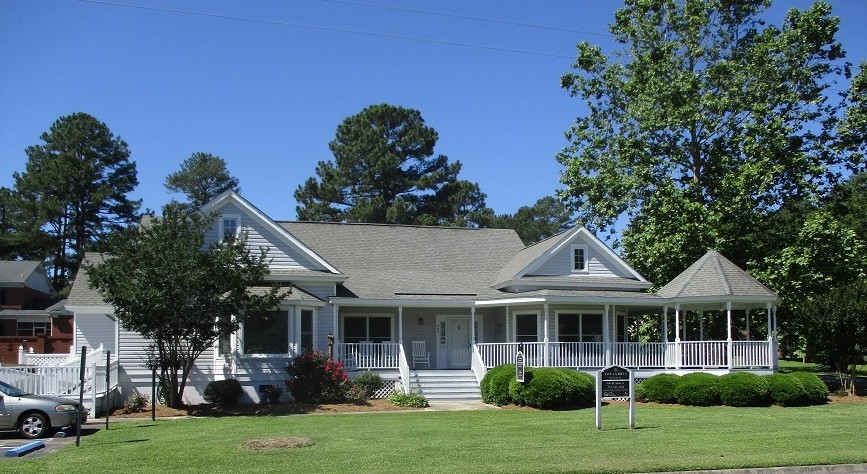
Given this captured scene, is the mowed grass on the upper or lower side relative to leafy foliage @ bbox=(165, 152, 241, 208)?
lower

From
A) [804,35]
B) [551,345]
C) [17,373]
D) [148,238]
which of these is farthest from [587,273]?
[17,373]

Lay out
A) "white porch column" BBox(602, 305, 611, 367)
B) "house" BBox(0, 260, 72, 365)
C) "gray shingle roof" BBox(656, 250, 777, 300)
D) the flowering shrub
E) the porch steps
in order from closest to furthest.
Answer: the flowering shrub
the porch steps
"gray shingle roof" BBox(656, 250, 777, 300)
"white porch column" BBox(602, 305, 611, 367)
"house" BBox(0, 260, 72, 365)

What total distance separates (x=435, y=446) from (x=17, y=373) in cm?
1269

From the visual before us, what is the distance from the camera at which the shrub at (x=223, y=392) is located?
25.5 meters

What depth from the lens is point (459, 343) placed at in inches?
1282

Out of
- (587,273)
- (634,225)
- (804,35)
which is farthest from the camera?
(634,225)

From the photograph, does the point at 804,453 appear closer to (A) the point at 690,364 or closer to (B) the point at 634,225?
(A) the point at 690,364

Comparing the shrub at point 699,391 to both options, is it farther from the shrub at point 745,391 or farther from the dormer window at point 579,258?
the dormer window at point 579,258

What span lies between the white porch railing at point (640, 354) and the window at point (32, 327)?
37.6 meters

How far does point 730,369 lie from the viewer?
28484mm

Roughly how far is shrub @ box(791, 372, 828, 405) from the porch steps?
9.89m

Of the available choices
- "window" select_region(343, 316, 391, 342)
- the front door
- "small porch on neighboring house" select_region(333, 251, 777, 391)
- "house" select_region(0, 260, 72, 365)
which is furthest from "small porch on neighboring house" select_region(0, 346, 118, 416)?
"house" select_region(0, 260, 72, 365)

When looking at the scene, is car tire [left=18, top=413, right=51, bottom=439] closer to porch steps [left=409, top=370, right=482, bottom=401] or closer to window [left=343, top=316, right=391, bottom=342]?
porch steps [left=409, top=370, right=482, bottom=401]

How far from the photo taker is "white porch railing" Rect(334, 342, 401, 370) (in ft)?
95.2
